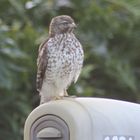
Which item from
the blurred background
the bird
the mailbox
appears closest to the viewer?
the mailbox

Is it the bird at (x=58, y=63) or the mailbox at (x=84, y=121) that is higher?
the bird at (x=58, y=63)

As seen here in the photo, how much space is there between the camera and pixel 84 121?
3.51m

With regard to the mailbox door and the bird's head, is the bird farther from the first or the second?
the mailbox door

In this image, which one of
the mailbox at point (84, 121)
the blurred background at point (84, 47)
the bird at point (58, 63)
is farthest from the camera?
the blurred background at point (84, 47)

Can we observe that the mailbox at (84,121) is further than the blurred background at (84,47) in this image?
No

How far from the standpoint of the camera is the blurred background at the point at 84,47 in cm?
723

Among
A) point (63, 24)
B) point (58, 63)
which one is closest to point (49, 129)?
point (58, 63)

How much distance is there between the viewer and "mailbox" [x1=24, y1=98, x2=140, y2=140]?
3.50m

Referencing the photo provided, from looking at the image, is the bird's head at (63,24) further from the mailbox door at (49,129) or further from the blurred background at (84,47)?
the blurred background at (84,47)

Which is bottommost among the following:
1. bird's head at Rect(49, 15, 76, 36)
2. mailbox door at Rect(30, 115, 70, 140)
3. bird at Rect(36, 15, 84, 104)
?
mailbox door at Rect(30, 115, 70, 140)

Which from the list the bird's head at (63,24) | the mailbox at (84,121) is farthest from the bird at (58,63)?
the mailbox at (84,121)

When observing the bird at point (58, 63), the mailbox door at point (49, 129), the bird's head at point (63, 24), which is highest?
the bird's head at point (63, 24)

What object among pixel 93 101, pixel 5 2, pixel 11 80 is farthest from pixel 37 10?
pixel 93 101

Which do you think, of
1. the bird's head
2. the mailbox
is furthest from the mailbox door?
the bird's head
